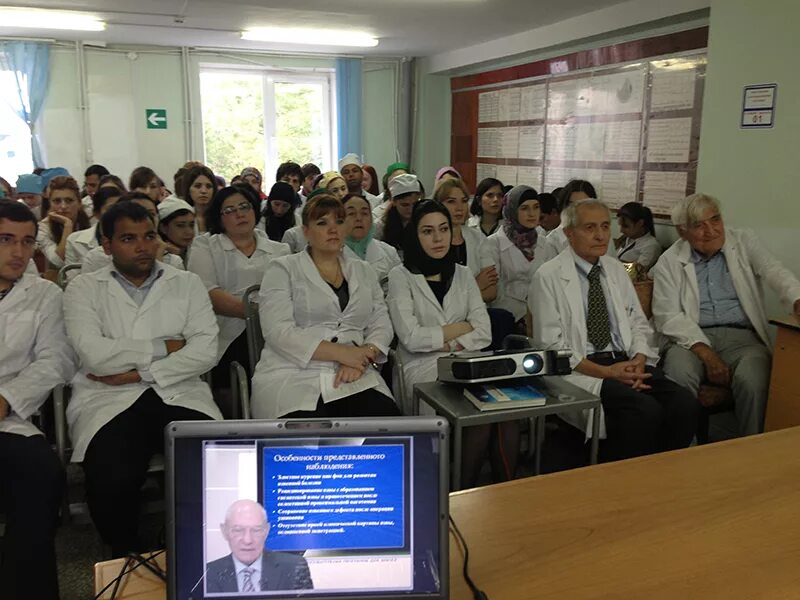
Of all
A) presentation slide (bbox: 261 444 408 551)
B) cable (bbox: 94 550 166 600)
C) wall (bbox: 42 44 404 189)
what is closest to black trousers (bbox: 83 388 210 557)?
cable (bbox: 94 550 166 600)

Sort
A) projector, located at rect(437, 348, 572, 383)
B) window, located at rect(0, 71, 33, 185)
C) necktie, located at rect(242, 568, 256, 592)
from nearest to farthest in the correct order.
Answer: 1. necktie, located at rect(242, 568, 256, 592)
2. projector, located at rect(437, 348, 572, 383)
3. window, located at rect(0, 71, 33, 185)

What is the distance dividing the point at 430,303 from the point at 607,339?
800 millimetres

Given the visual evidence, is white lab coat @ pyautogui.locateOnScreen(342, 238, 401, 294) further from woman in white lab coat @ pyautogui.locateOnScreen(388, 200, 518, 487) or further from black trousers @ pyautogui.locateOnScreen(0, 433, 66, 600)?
black trousers @ pyautogui.locateOnScreen(0, 433, 66, 600)

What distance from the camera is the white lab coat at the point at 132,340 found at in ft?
7.65

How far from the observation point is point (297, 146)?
A: 28.5 ft

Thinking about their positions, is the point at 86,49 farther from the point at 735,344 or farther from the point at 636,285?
the point at 735,344

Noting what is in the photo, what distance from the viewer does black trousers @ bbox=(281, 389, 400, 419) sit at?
2.59 m

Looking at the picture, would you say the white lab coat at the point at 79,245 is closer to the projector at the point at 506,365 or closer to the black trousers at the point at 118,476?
the black trousers at the point at 118,476

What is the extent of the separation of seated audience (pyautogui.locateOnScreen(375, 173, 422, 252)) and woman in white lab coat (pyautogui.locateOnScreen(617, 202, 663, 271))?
1700 mm

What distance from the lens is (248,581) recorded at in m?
1.00

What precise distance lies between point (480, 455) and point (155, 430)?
1205 millimetres

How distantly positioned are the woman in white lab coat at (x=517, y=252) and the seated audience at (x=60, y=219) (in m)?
2.57

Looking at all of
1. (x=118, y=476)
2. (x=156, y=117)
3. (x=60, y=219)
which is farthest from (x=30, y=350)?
(x=156, y=117)

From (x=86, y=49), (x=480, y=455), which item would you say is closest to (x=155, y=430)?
(x=480, y=455)
